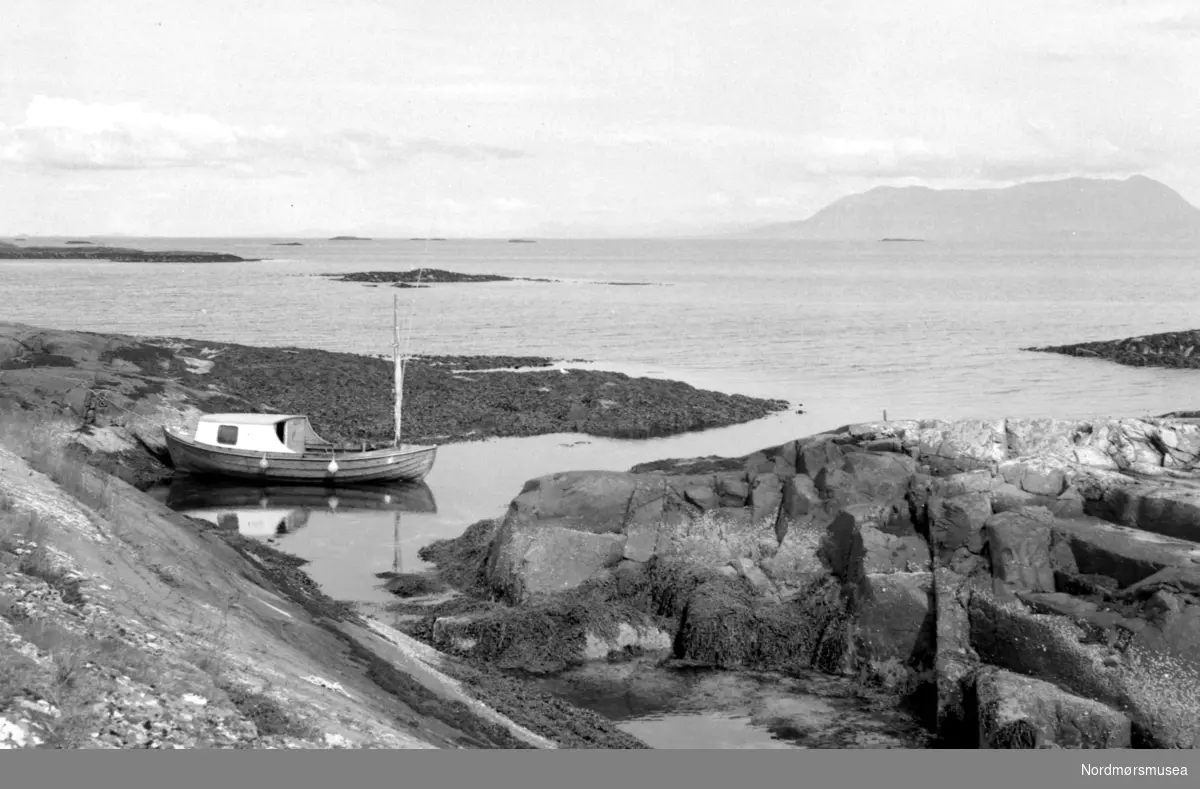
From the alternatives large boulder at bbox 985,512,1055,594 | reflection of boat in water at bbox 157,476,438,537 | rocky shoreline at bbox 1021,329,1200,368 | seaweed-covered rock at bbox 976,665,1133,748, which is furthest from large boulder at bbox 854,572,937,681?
rocky shoreline at bbox 1021,329,1200,368

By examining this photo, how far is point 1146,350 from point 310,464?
186ft

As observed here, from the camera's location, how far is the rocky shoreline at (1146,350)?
6950 centimetres

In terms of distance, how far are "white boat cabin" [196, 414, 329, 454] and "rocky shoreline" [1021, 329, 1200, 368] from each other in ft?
174

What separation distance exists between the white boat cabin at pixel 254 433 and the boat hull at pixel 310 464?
1.36ft

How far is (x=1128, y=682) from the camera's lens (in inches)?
634

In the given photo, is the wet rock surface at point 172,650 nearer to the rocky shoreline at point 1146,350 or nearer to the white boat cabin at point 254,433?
the white boat cabin at point 254,433

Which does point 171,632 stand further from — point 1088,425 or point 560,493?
point 1088,425

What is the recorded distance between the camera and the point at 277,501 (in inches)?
1339

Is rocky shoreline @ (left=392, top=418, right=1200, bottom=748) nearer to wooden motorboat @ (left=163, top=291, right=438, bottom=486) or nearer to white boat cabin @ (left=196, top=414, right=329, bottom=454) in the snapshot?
wooden motorboat @ (left=163, top=291, right=438, bottom=486)

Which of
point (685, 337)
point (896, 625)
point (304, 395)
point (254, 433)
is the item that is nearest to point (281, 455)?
point (254, 433)

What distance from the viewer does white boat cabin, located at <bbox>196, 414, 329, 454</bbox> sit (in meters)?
36.0

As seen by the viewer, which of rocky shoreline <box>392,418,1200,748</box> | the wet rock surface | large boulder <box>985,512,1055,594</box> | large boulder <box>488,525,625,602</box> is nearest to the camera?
the wet rock surface

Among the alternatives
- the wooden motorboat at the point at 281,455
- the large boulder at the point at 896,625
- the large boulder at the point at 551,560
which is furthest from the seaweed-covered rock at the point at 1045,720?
the wooden motorboat at the point at 281,455

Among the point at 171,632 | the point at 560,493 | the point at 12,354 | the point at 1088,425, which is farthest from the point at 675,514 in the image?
the point at 12,354
